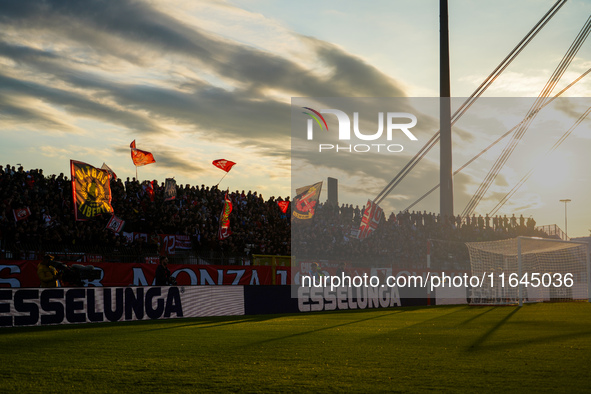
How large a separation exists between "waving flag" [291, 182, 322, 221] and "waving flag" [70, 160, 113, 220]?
1359 cm

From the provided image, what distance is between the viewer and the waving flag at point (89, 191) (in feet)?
74.2

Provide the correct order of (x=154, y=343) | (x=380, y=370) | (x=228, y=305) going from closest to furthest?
(x=380, y=370) → (x=154, y=343) → (x=228, y=305)

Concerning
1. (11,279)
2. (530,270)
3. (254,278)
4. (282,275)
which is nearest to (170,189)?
(254,278)

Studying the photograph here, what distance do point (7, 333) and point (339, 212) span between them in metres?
28.6

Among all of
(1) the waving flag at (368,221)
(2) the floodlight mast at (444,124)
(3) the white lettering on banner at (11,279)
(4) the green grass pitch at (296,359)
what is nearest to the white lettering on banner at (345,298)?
(4) the green grass pitch at (296,359)

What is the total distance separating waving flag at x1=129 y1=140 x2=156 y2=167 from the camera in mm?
32219

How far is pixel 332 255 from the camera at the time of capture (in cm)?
3612

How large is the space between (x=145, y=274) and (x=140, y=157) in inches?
450

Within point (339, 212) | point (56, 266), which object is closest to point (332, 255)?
point (339, 212)

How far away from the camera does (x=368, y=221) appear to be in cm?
3759

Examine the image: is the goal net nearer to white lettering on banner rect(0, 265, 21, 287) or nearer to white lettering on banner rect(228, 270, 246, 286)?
white lettering on banner rect(228, 270, 246, 286)

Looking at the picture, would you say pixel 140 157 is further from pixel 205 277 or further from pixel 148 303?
pixel 148 303

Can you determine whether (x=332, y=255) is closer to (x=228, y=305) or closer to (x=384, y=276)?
(x=384, y=276)

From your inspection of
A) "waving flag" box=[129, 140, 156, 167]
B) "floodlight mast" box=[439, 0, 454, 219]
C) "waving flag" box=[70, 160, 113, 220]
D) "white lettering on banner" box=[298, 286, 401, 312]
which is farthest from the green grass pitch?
"floodlight mast" box=[439, 0, 454, 219]
